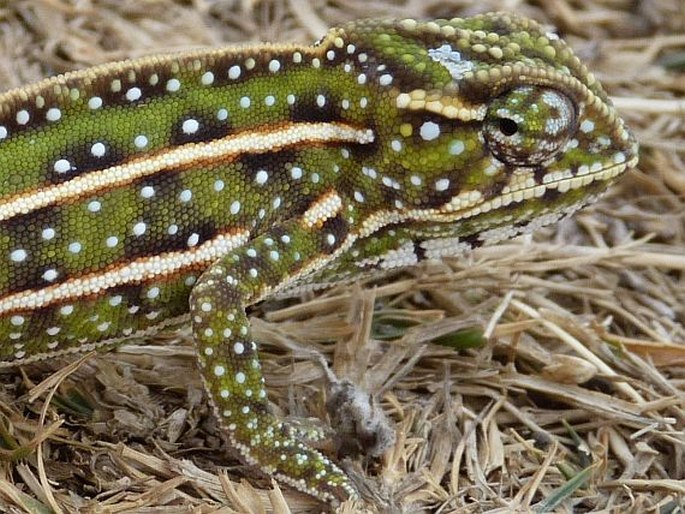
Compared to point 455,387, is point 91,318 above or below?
above

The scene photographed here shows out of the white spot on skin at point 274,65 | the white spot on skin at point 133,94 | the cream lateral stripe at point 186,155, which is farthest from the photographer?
the white spot on skin at point 274,65

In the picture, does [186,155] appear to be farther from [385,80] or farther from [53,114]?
[385,80]

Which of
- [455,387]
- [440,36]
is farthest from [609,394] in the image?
[440,36]

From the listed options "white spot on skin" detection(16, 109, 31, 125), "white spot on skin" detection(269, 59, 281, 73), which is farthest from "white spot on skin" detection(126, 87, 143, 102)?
"white spot on skin" detection(269, 59, 281, 73)

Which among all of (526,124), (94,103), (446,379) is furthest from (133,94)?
(446,379)

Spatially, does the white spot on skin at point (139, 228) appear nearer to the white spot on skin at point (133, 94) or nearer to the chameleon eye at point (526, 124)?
the white spot on skin at point (133, 94)

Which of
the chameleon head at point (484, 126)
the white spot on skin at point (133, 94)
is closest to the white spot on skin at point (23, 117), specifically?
the white spot on skin at point (133, 94)

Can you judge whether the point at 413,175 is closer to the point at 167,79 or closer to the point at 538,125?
the point at 538,125
